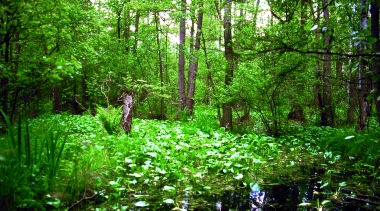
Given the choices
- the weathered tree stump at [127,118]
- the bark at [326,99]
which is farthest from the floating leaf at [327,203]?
the bark at [326,99]

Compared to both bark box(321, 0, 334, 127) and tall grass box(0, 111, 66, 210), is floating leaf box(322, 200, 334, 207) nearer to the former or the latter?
tall grass box(0, 111, 66, 210)

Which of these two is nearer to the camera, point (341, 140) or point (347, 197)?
point (347, 197)

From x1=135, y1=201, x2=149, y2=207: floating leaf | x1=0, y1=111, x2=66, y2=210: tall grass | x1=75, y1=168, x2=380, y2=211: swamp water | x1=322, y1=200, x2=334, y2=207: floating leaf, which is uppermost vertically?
x1=0, y1=111, x2=66, y2=210: tall grass

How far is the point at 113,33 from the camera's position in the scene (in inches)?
554

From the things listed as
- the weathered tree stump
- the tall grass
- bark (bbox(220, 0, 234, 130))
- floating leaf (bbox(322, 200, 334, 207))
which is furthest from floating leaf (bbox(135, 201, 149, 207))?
bark (bbox(220, 0, 234, 130))

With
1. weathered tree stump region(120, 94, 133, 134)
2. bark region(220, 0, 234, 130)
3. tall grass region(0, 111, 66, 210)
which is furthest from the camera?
bark region(220, 0, 234, 130)

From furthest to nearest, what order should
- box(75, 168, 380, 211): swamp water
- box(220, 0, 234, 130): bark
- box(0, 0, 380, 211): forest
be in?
box(220, 0, 234, 130): bark < box(75, 168, 380, 211): swamp water < box(0, 0, 380, 211): forest

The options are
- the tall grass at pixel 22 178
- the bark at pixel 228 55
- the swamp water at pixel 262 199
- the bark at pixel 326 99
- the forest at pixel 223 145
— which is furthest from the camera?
the bark at pixel 326 99

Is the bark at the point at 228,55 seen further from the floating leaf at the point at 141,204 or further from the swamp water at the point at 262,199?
the floating leaf at the point at 141,204

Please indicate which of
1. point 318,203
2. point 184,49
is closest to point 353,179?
point 318,203

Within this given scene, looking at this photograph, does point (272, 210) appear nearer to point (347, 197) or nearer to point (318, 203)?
point (318, 203)

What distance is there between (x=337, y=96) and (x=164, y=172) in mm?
7888

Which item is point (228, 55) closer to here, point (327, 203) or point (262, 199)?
point (262, 199)

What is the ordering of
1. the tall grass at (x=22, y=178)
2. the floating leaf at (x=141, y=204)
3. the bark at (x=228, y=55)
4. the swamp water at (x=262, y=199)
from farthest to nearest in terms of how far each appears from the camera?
the bark at (x=228, y=55) → the swamp water at (x=262, y=199) → the floating leaf at (x=141, y=204) → the tall grass at (x=22, y=178)
